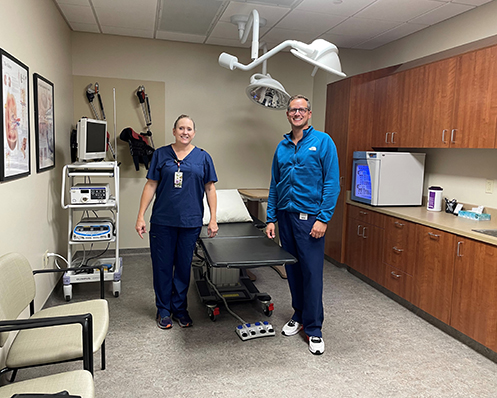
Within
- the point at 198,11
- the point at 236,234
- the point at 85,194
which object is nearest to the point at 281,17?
the point at 198,11

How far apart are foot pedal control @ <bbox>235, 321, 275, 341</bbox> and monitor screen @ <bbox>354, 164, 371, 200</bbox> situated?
1749 mm

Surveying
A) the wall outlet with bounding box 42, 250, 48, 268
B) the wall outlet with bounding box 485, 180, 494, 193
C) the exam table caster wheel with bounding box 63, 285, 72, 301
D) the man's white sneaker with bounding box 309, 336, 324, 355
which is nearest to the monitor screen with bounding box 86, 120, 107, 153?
the wall outlet with bounding box 42, 250, 48, 268

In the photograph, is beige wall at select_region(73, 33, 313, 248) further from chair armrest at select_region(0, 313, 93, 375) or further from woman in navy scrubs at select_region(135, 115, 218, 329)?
chair armrest at select_region(0, 313, 93, 375)

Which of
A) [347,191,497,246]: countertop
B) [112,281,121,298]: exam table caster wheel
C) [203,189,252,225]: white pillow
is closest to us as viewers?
[347,191,497,246]: countertop

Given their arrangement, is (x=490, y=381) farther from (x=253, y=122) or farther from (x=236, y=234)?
(x=253, y=122)

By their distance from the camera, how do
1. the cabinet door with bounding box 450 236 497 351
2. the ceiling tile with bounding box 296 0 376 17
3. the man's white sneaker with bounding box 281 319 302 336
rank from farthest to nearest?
the ceiling tile with bounding box 296 0 376 17 < the man's white sneaker with bounding box 281 319 302 336 < the cabinet door with bounding box 450 236 497 351

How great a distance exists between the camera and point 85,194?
3.32m

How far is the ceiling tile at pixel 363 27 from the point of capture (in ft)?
12.6

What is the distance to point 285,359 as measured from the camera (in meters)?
2.52

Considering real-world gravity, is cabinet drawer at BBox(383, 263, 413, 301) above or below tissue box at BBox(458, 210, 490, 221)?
below

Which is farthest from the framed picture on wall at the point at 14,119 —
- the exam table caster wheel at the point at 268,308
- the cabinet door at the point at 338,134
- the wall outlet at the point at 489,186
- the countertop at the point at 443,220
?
the wall outlet at the point at 489,186

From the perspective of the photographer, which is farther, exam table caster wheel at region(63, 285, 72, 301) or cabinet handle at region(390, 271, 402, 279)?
cabinet handle at region(390, 271, 402, 279)

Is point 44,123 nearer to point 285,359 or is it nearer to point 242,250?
point 242,250

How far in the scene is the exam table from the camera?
234 cm
